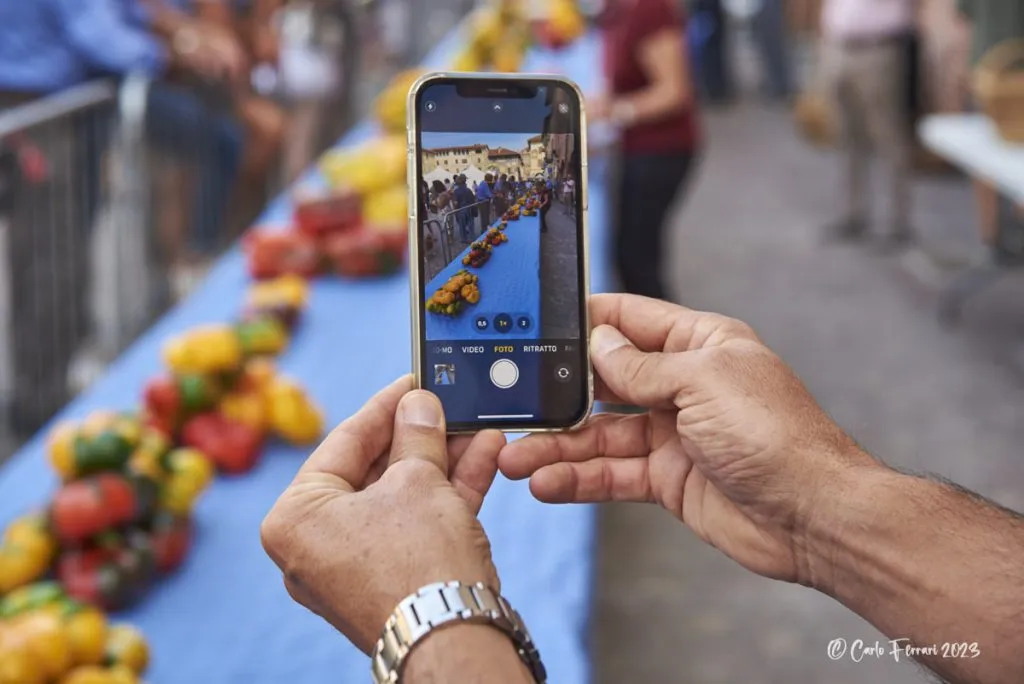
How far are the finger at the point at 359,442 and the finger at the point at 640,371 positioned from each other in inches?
7.3

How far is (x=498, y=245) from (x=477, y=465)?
0.20 m

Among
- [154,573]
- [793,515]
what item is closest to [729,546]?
[793,515]

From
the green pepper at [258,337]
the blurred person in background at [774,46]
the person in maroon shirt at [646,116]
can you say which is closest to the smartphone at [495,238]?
the green pepper at [258,337]

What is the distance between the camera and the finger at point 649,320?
114 centimetres

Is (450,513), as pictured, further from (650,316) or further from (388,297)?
(388,297)

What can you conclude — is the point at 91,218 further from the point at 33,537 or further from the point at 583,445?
the point at 583,445

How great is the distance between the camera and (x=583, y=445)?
1.14 m

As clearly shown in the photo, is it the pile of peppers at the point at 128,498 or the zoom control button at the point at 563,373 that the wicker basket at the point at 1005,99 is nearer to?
the pile of peppers at the point at 128,498

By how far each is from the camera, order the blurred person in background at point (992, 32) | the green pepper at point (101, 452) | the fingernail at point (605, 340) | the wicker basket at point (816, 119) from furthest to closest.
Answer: the wicker basket at point (816, 119) < the blurred person in background at point (992, 32) < the green pepper at point (101, 452) < the fingernail at point (605, 340)

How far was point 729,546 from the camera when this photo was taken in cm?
112

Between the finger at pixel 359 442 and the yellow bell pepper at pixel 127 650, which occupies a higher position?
the finger at pixel 359 442

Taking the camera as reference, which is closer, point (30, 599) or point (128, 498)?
point (30, 599)

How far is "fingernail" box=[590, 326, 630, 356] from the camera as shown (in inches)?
42.4

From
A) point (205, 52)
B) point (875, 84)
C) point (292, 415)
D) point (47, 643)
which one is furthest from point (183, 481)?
point (875, 84)
